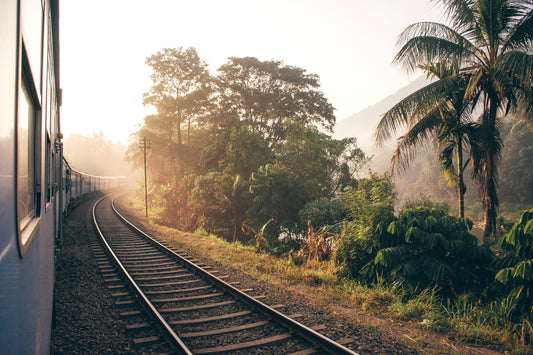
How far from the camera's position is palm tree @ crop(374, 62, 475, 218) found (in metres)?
9.94

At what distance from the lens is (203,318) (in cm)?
579

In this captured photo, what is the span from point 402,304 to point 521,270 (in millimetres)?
2096

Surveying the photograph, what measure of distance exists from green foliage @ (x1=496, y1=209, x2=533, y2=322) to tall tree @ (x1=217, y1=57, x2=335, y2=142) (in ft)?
84.6

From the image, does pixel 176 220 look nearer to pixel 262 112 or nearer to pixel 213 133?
pixel 213 133

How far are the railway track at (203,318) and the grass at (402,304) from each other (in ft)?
4.75

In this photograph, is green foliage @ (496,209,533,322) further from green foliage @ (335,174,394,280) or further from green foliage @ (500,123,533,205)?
green foliage @ (500,123,533,205)

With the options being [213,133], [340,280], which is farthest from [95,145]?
[340,280]

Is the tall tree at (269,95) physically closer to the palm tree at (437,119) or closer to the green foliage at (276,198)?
the green foliage at (276,198)

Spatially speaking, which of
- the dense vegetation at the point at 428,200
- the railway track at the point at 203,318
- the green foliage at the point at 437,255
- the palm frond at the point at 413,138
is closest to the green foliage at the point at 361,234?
the dense vegetation at the point at 428,200

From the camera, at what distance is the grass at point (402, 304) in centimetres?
509

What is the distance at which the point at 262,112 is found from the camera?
31844mm

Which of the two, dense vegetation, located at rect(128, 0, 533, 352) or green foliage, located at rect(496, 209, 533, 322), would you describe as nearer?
green foliage, located at rect(496, 209, 533, 322)

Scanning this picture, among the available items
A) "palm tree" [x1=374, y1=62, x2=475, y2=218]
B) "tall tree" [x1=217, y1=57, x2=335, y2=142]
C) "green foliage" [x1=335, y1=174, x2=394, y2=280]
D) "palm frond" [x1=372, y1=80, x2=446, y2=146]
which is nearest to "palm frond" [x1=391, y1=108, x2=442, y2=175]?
"palm tree" [x1=374, y1=62, x2=475, y2=218]

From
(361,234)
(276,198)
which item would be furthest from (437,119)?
(276,198)
